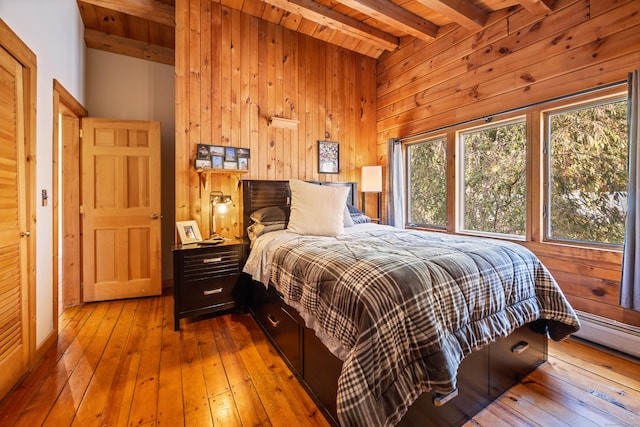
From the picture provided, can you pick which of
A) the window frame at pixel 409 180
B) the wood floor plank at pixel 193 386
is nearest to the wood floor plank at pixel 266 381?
the wood floor plank at pixel 193 386

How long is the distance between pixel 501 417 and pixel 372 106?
3783 mm

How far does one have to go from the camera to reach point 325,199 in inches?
100

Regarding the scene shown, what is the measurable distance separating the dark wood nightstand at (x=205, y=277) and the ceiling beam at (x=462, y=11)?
9.23 feet

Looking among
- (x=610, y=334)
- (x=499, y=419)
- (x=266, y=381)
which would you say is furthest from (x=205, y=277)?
(x=610, y=334)

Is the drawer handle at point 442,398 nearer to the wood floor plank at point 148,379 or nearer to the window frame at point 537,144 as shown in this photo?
the wood floor plank at point 148,379

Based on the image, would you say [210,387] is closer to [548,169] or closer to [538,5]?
[548,169]

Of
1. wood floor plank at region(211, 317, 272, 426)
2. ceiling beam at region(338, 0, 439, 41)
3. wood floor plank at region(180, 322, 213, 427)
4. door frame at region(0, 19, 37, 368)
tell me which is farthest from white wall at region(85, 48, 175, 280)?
ceiling beam at region(338, 0, 439, 41)

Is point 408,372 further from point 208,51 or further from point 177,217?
point 208,51

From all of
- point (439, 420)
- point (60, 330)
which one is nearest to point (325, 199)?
point (439, 420)

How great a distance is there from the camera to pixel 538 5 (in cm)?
232

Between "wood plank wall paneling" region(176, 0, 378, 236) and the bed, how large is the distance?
57.5 inches

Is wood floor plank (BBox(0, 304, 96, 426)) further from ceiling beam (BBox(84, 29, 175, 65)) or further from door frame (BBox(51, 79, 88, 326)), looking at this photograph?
ceiling beam (BBox(84, 29, 175, 65))

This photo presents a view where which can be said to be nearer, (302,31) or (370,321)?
(370,321)

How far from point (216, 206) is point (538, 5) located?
3285 millimetres
